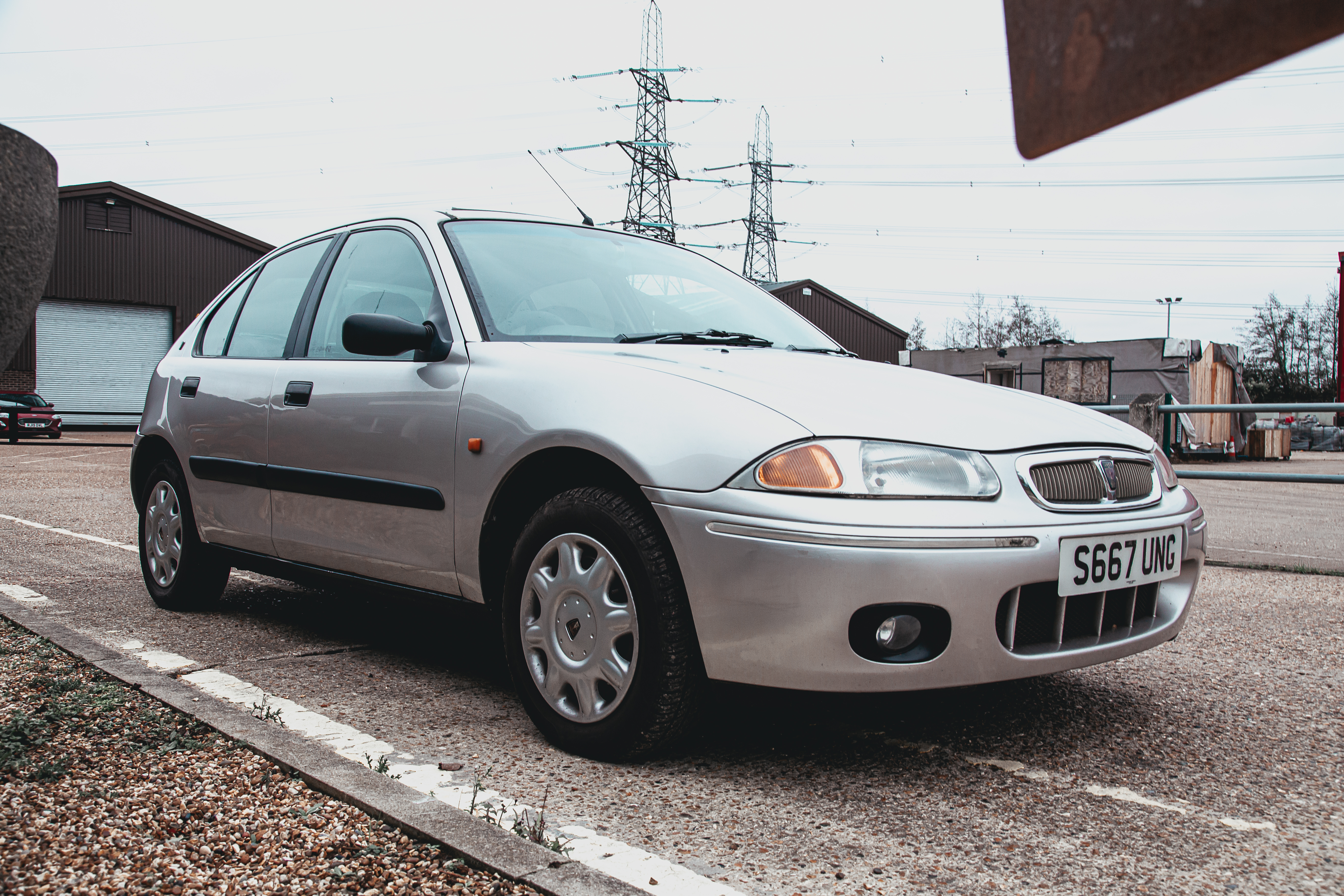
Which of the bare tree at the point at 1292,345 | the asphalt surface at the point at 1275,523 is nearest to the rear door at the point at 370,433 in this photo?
the asphalt surface at the point at 1275,523

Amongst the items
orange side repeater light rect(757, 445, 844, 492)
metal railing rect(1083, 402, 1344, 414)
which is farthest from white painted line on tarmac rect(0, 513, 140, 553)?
metal railing rect(1083, 402, 1344, 414)

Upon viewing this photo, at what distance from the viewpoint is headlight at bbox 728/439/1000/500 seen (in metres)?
2.30

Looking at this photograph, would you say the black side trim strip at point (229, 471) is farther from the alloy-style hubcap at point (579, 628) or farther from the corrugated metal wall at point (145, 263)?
the corrugated metal wall at point (145, 263)

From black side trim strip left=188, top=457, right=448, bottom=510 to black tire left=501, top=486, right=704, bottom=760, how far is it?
0.57 metres

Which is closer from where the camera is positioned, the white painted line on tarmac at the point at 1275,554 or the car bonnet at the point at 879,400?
the car bonnet at the point at 879,400

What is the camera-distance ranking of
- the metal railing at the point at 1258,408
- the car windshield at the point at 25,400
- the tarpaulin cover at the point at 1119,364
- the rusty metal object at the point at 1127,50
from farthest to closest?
the tarpaulin cover at the point at 1119,364, the car windshield at the point at 25,400, the metal railing at the point at 1258,408, the rusty metal object at the point at 1127,50

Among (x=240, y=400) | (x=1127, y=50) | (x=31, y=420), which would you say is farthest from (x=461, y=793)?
(x=31, y=420)

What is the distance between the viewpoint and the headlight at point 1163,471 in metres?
2.95

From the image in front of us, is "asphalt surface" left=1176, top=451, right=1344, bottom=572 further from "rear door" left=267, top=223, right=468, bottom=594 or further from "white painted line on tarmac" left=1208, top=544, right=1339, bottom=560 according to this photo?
"rear door" left=267, top=223, right=468, bottom=594

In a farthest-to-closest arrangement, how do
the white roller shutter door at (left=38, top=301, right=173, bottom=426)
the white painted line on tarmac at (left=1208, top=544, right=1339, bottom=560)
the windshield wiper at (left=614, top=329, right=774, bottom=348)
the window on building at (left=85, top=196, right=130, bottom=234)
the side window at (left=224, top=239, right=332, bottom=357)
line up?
the window on building at (left=85, top=196, right=130, bottom=234)
the white roller shutter door at (left=38, top=301, right=173, bottom=426)
the white painted line on tarmac at (left=1208, top=544, right=1339, bottom=560)
the side window at (left=224, top=239, right=332, bottom=357)
the windshield wiper at (left=614, top=329, right=774, bottom=348)

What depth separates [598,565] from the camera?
255 cm

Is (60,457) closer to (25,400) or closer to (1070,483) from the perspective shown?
(25,400)

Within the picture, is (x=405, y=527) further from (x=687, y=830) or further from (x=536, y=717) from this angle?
(x=687, y=830)

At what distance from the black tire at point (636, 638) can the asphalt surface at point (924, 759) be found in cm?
8
